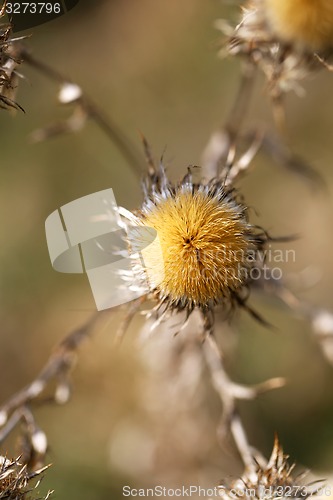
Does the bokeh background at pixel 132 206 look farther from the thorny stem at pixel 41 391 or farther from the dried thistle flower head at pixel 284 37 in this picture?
the dried thistle flower head at pixel 284 37

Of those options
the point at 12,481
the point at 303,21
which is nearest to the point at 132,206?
the point at 303,21

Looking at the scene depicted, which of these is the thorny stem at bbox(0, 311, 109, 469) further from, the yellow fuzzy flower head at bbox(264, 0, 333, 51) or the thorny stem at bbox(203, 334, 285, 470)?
the yellow fuzzy flower head at bbox(264, 0, 333, 51)

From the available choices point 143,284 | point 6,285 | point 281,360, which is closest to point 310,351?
point 281,360

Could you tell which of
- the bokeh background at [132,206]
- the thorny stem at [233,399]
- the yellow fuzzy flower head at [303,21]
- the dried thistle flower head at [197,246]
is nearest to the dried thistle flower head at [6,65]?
the dried thistle flower head at [197,246]

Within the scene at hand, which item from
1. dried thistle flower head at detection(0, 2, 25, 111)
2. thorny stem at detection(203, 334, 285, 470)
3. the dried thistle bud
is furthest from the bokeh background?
dried thistle flower head at detection(0, 2, 25, 111)

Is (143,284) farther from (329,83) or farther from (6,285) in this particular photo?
(329,83)
